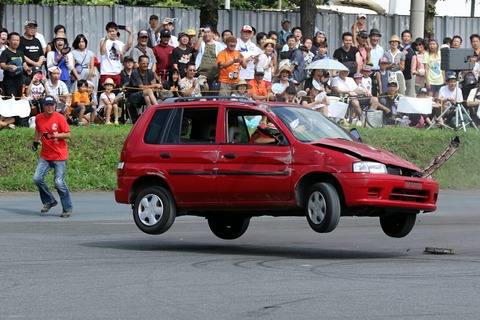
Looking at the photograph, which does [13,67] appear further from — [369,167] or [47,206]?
[369,167]

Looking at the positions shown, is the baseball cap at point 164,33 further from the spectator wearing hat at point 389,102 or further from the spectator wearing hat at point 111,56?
the spectator wearing hat at point 389,102

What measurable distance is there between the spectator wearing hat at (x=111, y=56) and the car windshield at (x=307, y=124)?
1119cm

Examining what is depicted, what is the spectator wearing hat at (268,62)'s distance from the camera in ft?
84.8

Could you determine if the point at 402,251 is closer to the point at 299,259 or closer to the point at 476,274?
the point at 299,259

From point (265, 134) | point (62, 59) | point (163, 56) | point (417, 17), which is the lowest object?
point (265, 134)

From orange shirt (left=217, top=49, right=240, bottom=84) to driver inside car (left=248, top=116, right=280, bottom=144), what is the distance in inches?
423

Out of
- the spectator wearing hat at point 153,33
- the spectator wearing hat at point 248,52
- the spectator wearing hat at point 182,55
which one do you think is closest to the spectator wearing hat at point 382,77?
the spectator wearing hat at point 248,52

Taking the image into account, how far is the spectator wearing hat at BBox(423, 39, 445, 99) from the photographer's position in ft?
92.3

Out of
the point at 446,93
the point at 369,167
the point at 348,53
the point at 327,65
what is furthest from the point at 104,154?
the point at 369,167

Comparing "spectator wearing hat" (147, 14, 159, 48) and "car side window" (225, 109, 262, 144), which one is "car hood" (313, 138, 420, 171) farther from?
"spectator wearing hat" (147, 14, 159, 48)

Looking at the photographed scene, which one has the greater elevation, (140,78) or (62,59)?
(62,59)

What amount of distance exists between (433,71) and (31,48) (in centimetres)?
953

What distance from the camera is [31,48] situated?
24250 mm

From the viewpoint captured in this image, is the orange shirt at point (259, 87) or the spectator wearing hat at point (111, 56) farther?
the spectator wearing hat at point (111, 56)
